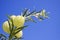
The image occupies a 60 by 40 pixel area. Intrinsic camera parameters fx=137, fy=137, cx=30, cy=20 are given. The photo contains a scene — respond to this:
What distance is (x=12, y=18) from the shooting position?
0.36 m

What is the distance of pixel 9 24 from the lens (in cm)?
37

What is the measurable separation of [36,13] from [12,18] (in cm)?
9

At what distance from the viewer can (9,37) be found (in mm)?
352

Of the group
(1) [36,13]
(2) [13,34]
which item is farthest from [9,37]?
(1) [36,13]

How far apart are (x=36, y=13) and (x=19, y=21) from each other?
0.08 meters

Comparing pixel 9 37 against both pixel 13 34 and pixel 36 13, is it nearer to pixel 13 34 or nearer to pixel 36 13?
pixel 13 34

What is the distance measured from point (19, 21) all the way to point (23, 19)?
2 cm

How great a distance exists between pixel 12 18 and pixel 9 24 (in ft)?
0.06

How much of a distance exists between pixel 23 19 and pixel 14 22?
0.03 m

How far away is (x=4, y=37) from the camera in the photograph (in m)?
0.38

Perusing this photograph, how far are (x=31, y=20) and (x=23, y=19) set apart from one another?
1.4 inches

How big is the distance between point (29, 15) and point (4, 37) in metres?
0.10

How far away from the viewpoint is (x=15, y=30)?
0.37 meters

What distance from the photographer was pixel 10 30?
363 millimetres
